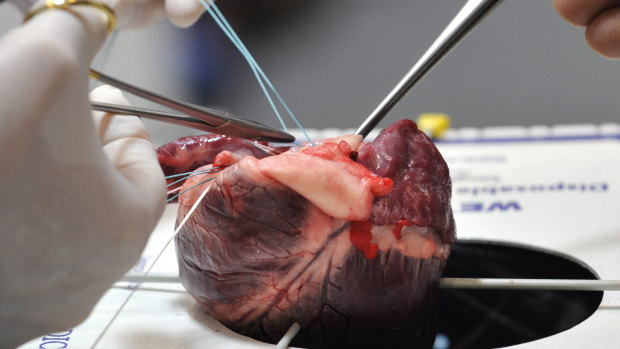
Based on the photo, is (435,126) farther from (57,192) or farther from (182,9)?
(57,192)

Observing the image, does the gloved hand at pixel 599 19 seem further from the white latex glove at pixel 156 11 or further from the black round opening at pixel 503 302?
the white latex glove at pixel 156 11

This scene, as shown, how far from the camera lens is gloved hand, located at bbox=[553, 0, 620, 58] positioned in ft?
3.09

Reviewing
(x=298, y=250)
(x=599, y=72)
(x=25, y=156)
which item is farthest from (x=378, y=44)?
(x=25, y=156)

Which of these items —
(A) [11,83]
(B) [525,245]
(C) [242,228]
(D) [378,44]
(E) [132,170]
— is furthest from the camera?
(D) [378,44]

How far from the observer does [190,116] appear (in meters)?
0.69

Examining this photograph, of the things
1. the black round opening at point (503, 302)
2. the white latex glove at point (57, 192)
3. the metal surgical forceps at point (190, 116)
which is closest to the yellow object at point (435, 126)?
the black round opening at point (503, 302)

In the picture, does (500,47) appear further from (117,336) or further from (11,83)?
(11,83)

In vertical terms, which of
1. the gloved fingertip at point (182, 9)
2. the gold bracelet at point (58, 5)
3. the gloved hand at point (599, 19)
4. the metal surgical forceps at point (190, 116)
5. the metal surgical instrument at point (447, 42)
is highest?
the gloved hand at point (599, 19)

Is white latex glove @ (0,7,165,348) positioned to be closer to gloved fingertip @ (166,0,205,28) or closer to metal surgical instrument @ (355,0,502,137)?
gloved fingertip @ (166,0,205,28)

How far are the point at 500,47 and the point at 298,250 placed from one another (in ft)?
6.37

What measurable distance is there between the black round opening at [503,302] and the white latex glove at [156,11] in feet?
2.00

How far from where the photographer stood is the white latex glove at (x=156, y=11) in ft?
2.37

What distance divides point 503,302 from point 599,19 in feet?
1.60

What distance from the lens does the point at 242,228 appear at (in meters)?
0.68
